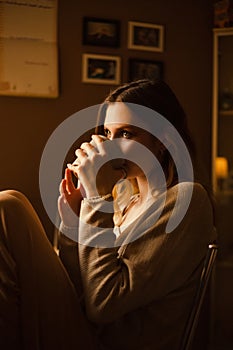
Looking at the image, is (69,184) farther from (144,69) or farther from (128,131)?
(144,69)

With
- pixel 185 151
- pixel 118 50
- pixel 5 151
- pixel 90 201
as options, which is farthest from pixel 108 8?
pixel 90 201

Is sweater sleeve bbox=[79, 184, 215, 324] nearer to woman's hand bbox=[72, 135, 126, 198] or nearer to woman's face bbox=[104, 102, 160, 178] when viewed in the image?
woman's hand bbox=[72, 135, 126, 198]

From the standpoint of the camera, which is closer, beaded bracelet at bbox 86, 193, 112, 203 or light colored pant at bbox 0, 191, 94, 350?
light colored pant at bbox 0, 191, 94, 350

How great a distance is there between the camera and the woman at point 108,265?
1.01 meters

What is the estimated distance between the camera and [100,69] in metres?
2.66

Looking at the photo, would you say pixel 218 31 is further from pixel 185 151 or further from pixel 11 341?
pixel 11 341

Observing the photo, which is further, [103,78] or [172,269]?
[103,78]

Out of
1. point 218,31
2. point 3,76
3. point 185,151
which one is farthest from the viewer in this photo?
point 218,31

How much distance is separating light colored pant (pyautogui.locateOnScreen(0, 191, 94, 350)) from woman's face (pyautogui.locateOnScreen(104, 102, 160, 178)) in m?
0.28

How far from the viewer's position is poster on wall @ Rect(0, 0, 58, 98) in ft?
8.15

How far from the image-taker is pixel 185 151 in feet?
4.10

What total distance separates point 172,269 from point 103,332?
23cm

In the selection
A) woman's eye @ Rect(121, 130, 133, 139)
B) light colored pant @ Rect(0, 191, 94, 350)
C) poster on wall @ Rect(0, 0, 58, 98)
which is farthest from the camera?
poster on wall @ Rect(0, 0, 58, 98)

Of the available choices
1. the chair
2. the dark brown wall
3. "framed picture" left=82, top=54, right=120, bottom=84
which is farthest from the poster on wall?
the chair
